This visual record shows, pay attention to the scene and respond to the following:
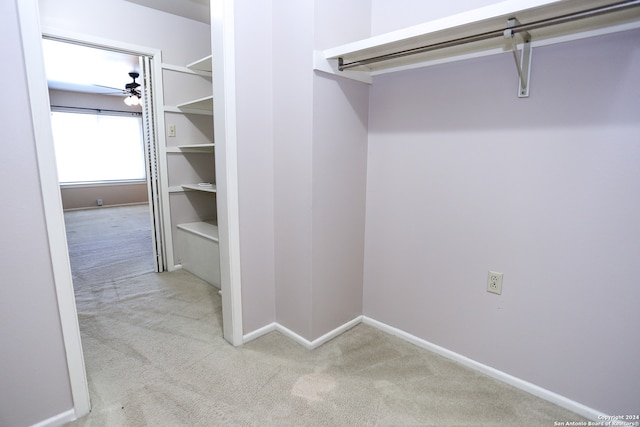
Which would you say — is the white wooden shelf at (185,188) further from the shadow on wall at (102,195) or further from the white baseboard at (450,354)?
the shadow on wall at (102,195)

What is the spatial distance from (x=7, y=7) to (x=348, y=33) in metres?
1.50

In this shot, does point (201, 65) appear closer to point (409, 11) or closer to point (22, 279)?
point (409, 11)

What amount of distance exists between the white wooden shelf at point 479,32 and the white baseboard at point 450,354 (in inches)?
62.3

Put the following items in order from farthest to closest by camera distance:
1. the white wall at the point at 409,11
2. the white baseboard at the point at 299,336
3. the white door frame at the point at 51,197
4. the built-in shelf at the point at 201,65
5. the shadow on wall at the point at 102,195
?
the shadow on wall at the point at 102,195 → the built-in shelf at the point at 201,65 → the white baseboard at the point at 299,336 → the white wall at the point at 409,11 → the white door frame at the point at 51,197

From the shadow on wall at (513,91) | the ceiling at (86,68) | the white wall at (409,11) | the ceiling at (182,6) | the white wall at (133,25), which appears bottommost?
the shadow on wall at (513,91)

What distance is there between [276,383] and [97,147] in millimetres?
7269

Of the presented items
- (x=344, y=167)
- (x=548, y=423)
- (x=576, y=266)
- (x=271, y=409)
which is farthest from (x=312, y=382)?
(x=576, y=266)

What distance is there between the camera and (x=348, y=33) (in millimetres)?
1947

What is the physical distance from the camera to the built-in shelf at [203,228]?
9.88ft

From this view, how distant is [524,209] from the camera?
1612 mm

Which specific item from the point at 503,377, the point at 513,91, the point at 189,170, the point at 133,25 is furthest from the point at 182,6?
the point at 503,377

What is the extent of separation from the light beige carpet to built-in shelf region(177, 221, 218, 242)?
0.81 metres

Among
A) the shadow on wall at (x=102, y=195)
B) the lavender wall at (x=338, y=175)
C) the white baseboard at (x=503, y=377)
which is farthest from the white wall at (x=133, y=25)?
the shadow on wall at (x=102, y=195)

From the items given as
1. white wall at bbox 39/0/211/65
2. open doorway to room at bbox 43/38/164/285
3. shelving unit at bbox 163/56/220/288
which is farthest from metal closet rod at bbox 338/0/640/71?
open doorway to room at bbox 43/38/164/285
